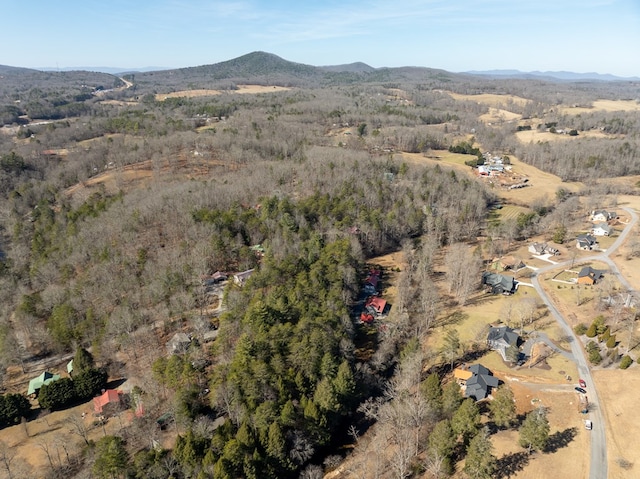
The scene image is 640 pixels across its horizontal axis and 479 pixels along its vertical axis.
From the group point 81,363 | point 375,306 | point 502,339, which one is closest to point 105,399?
point 81,363

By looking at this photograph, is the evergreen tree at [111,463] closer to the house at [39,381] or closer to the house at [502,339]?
the house at [39,381]

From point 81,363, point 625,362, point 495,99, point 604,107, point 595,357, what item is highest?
point 495,99

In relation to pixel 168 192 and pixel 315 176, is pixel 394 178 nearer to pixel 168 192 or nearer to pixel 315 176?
pixel 315 176

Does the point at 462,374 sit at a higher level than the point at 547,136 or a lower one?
lower

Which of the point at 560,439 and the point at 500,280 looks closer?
the point at 560,439

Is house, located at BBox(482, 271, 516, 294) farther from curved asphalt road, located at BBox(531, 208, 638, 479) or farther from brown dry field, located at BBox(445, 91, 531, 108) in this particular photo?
brown dry field, located at BBox(445, 91, 531, 108)

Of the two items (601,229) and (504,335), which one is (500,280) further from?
(601,229)

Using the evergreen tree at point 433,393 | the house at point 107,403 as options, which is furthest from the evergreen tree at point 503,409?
the house at point 107,403

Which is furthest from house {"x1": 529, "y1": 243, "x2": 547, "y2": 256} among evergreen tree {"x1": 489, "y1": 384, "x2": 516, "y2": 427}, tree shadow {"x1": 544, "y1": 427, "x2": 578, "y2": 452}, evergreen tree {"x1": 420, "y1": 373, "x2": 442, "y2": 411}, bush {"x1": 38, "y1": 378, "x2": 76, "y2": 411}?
bush {"x1": 38, "y1": 378, "x2": 76, "y2": 411}
